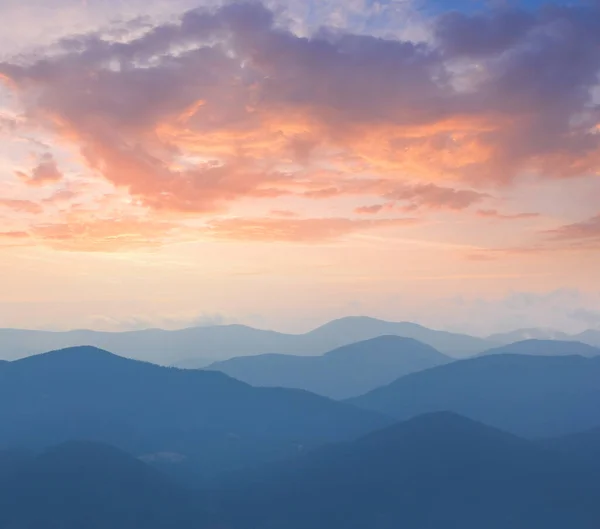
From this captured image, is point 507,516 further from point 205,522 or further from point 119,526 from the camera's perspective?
point 119,526

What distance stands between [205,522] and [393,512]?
64.4 m

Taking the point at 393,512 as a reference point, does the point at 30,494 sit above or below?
above

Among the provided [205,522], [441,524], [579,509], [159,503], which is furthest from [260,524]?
[579,509]

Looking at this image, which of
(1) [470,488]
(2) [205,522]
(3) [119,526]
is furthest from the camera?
(1) [470,488]

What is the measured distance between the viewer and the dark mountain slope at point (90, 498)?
561 ft

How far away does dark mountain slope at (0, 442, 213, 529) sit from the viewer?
171m

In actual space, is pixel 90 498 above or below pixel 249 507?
above

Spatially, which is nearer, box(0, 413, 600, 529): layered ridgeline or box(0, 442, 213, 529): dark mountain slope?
box(0, 442, 213, 529): dark mountain slope

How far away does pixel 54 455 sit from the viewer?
19912 centimetres

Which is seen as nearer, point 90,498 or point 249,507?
point 90,498

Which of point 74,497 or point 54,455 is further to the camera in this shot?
point 54,455

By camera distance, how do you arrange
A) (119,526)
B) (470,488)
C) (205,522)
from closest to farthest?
(119,526), (205,522), (470,488)

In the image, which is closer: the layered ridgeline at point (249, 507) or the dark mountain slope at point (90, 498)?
the dark mountain slope at point (90, 498)

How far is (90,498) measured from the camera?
180500 mm
